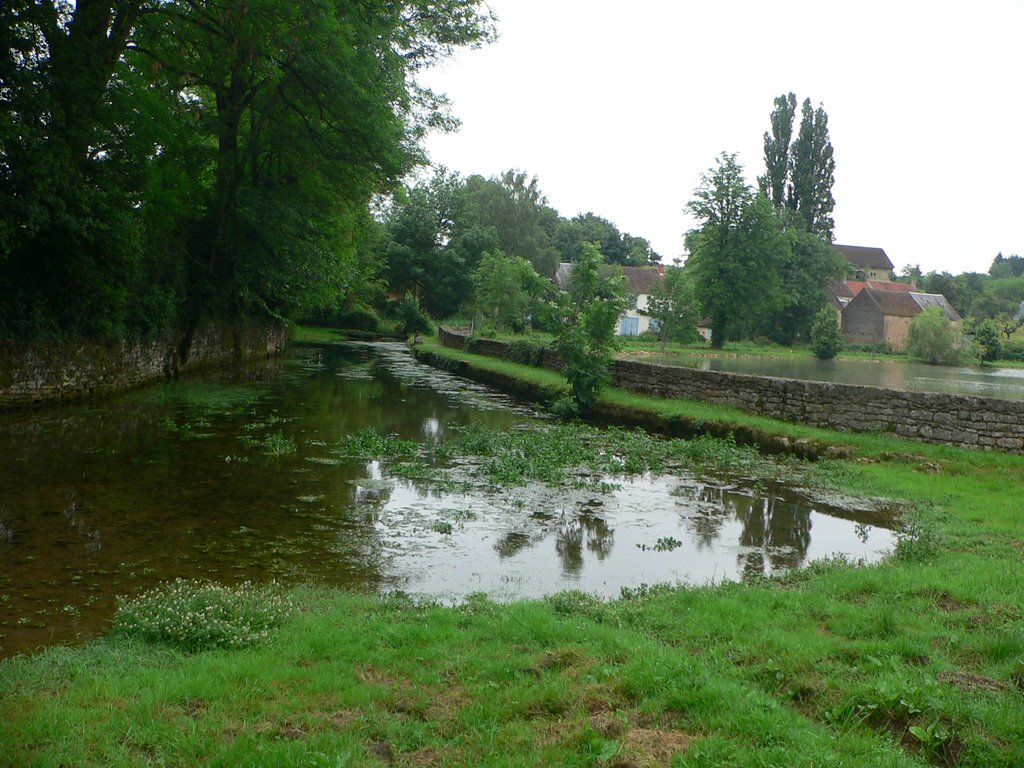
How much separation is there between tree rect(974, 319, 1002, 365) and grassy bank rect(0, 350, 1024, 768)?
236 ft

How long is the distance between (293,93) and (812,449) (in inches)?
696

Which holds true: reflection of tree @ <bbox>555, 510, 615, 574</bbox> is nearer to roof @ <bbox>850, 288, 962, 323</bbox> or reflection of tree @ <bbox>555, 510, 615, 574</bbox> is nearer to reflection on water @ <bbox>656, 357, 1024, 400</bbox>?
reflection on water @ <bbox>656, 357, 1024, 400</bbox>

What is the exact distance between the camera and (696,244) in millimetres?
63812

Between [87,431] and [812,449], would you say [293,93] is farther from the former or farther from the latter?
[812,449]

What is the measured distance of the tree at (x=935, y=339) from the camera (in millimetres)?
64287

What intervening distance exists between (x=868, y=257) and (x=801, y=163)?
195 feet

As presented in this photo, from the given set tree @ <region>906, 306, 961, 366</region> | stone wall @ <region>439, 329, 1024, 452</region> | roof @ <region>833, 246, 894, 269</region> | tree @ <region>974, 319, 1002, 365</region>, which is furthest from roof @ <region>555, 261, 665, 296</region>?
stone wall @ <region>439, 329, 1024, 452</region>

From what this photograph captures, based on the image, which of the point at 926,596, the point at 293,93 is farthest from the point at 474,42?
the point at 926,596

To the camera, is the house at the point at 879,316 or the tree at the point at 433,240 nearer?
the tree at the point at 433,240

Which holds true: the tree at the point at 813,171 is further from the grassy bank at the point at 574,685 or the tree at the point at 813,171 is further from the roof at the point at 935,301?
the grassy bank at the point at 574,685

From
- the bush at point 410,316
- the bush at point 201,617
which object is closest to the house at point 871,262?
the bush at point 410,316

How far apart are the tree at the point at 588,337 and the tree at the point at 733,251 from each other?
41610 millimetres

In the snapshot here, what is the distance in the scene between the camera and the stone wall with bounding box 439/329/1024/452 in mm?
13094

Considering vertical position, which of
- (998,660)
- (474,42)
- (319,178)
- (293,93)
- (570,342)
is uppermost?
(474,42)
